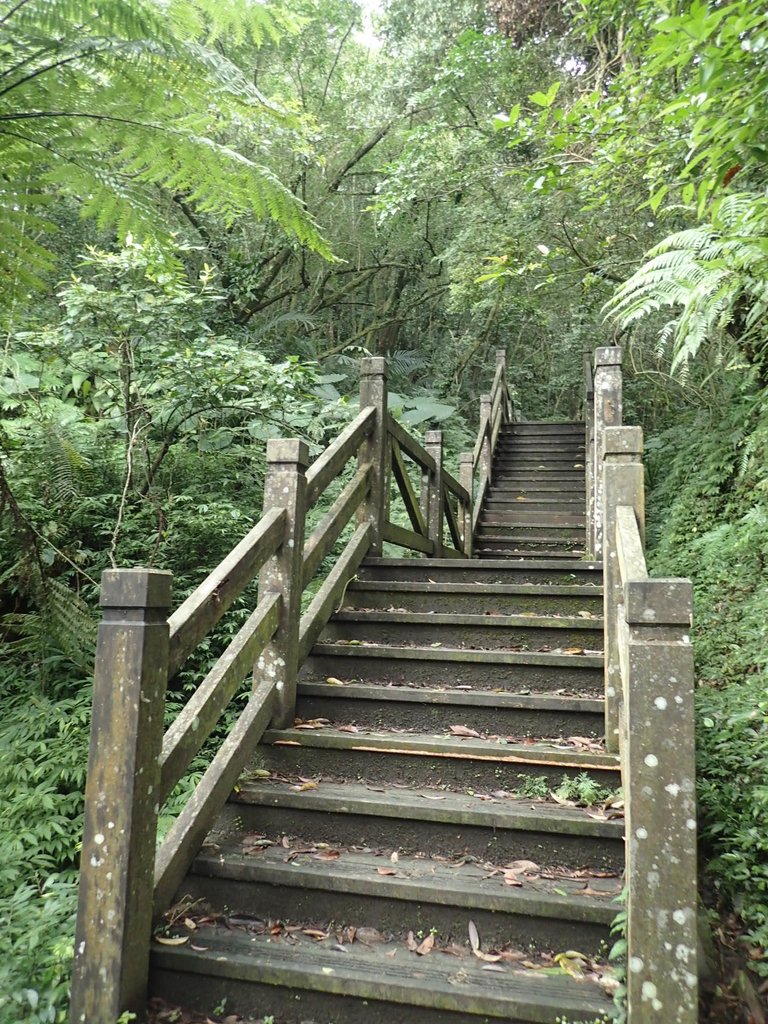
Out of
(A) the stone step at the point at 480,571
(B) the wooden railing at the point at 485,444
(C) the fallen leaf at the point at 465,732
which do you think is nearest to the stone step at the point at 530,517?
(B) the wooden railing at the point at 485,444

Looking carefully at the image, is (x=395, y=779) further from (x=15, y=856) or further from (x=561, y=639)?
(x=15, y=856)

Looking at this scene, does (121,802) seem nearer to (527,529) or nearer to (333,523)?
(333,523)

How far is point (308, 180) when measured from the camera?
11.9 m

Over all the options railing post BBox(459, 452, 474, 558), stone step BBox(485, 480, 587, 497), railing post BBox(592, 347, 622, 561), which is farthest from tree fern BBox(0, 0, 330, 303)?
stone step BBox(485, 480, 587, 497)

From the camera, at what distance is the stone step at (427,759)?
2881mm

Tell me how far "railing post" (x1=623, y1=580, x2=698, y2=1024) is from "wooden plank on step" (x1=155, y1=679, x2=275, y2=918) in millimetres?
1527

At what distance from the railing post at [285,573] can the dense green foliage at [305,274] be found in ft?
3.63

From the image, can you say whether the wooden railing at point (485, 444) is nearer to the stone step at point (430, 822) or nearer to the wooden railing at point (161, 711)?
the wooden railing at point (161, 711)

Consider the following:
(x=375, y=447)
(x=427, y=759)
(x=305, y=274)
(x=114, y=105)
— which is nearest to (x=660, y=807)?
(x=427, y=759)

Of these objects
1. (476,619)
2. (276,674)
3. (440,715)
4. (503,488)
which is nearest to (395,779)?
(440,715)

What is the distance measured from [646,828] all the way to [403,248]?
12.8 m

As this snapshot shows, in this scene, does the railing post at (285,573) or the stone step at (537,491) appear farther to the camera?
the stone step at (537,491)

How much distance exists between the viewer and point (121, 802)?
212cm

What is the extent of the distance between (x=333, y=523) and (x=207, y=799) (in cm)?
177
